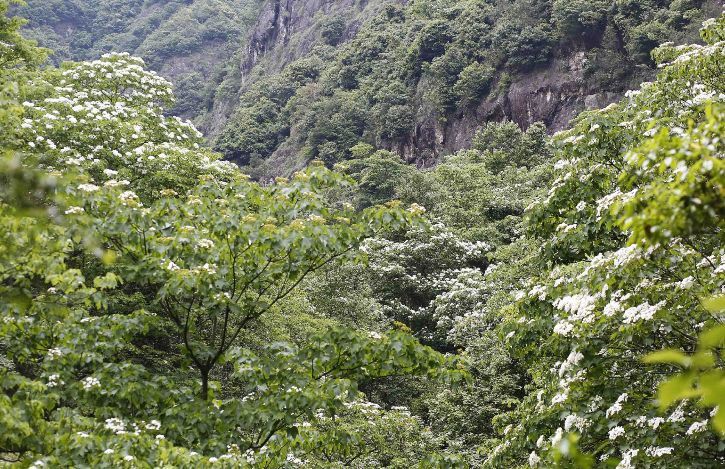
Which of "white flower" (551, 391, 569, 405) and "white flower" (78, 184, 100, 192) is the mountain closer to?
"white flower" (551, 391, 569, 405)

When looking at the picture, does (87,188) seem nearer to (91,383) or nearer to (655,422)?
(91,383)

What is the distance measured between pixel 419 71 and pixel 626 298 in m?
48.0

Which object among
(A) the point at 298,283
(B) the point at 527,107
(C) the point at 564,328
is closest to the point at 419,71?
(B) the point at 527,107

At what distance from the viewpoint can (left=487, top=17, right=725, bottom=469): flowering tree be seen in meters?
4.68

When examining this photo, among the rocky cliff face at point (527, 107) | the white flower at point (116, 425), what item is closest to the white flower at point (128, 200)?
the white flower at point (116, 425)

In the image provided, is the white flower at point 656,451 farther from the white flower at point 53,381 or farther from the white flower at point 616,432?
the white flower at point 53,381

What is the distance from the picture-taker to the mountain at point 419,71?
39.8 meters

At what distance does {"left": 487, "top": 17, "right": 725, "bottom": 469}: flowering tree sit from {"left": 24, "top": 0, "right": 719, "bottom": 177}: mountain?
3099cm

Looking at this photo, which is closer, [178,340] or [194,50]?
[178,340]

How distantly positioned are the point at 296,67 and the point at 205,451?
64.0m

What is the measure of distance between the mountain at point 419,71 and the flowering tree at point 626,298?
102 ft

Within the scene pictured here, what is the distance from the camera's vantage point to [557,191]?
8398mm

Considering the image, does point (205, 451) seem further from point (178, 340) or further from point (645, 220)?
point (178, 340)

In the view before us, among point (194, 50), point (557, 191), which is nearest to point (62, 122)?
point (557, 191)
